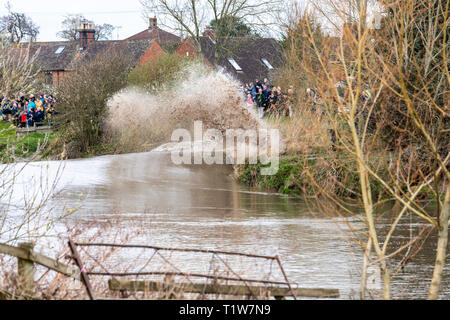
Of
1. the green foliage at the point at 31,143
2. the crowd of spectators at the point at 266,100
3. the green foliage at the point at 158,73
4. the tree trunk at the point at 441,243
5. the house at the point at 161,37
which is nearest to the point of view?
the tree trunk at the point at 441,243

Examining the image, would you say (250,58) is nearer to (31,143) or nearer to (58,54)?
(58,54)

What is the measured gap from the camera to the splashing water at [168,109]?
99.5 feet

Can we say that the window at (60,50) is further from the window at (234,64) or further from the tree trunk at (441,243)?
the tree trunk at (441,243)

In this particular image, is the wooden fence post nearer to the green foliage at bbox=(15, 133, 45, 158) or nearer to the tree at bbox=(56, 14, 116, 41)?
the green foliage at bbox=(15, 133, 45, 158)

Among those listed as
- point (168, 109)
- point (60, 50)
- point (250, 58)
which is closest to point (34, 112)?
point (168, 109)

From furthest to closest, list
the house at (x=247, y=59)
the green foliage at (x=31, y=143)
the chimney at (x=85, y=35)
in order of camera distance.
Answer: the chimney at (x=85, y=35) → the house at (x=247, y=59) → the green foliage at (x=31, y=143)

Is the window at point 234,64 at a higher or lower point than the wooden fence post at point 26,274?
higher

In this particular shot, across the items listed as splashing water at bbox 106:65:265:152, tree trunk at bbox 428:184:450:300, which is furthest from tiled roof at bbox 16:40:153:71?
tree trunk at bbox 428:184:450:300

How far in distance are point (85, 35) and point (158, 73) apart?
3451 centimetres

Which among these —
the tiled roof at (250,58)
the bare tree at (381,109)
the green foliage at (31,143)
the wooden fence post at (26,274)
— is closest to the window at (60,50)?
the tiled roof at (250,58)

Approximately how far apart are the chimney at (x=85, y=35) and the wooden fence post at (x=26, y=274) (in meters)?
60.1

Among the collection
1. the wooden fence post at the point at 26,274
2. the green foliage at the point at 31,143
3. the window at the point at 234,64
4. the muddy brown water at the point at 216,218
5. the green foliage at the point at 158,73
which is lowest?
the muddy brown water at the point at 216,218

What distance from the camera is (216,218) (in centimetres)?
1923
